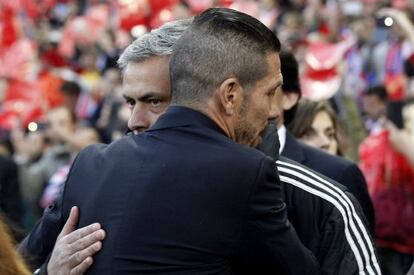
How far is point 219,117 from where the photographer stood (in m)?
3.25

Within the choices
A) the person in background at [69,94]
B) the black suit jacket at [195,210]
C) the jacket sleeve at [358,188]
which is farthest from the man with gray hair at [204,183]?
the person in background at [69,94]

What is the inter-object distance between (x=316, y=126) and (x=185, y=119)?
3297 mm

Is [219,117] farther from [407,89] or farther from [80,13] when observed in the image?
[80,13]

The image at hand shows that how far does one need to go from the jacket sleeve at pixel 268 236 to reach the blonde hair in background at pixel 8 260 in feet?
2.07

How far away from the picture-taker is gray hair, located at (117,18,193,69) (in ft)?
12.1

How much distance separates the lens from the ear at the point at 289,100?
5.27m

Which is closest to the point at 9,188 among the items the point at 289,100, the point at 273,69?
the point at 289,100

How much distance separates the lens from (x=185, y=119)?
3.23 meters

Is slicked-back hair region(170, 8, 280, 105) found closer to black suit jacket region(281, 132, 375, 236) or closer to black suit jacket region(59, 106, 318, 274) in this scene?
black suit jacket region(59, 106, 318, 274)

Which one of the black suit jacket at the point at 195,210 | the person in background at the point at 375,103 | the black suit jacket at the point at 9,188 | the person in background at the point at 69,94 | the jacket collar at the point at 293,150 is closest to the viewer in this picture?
the black suit jacket at the point at 195,210

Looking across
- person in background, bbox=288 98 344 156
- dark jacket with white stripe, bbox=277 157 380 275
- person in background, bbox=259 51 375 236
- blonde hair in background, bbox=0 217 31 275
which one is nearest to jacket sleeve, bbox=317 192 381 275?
dark jacket with white stripe, bbox=277 157 380 275

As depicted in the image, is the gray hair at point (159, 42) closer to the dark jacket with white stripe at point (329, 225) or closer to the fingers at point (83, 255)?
the dark jacket with white stripe at point (329, 225)

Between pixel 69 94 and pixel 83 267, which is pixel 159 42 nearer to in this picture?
pixel 83 267

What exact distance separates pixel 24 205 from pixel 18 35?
8538mm
